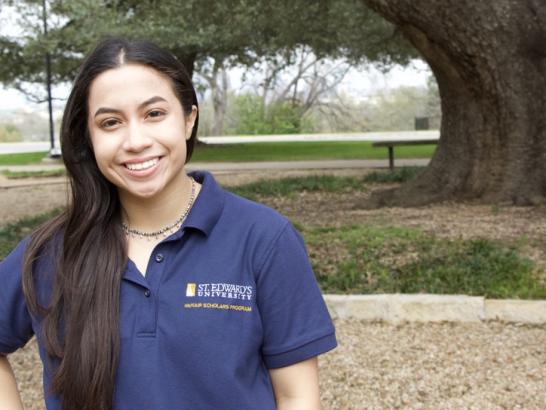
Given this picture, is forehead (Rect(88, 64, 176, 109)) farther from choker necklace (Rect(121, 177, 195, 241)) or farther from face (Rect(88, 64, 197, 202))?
choker necklace (Rect(121, 177, 195, 241))

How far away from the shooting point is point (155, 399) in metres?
1.50

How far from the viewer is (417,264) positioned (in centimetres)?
568

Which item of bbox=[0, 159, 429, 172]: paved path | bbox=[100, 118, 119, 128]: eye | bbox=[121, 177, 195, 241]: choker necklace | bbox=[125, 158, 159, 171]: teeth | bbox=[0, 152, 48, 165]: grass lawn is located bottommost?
bbox=[0, 152, 48, 165]: grass lawn

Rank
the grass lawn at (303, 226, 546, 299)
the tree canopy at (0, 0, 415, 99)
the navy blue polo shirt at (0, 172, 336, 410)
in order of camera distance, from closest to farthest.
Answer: the navy blue polo shirt at (0, 172, 336, 410), the grass lawn at (303, 226, 546, 299), the tree canopy at (0, 0, 415, 99)

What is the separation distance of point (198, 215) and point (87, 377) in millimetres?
368

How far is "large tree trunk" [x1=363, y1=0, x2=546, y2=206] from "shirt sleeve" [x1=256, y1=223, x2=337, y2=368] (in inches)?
262

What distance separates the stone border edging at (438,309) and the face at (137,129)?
3.50m

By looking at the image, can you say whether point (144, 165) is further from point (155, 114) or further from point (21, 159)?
point (21, 159)

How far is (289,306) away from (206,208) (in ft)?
0.85

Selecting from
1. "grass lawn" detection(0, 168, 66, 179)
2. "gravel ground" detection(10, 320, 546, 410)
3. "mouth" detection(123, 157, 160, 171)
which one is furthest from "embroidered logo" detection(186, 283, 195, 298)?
"grass lawn" detection(0, 168, 66, 179)

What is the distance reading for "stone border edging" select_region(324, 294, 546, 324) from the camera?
4.84 m

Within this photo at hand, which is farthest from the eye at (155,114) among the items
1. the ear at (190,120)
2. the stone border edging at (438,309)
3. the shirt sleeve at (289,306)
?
the stone border edging at (438,309)

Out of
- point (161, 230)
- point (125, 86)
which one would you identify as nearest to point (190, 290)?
point (161, 230)

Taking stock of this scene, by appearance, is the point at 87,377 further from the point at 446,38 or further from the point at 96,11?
the point at 96,11
